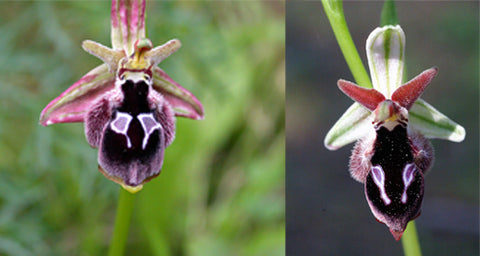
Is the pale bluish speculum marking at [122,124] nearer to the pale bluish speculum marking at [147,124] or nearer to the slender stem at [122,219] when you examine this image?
the pale bluish speculum marking at [147,124]

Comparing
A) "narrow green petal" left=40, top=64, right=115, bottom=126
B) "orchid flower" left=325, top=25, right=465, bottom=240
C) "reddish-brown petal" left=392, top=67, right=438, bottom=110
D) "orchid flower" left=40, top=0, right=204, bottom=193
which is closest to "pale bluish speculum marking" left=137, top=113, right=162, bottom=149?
"orchid flower" left=40, top=0, right=204, bottom=193

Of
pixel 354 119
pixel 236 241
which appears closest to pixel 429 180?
pixel 236 241

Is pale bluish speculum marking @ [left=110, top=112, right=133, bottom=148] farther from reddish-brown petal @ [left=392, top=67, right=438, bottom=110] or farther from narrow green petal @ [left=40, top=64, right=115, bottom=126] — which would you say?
reddish-brown petal @ [left=392, top=67, right=438, bottom=110]

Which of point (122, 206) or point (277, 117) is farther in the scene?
point (277, 117)

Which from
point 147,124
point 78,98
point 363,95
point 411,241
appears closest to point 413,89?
point 363,95

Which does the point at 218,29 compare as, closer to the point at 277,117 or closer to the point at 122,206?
the point at 277,117

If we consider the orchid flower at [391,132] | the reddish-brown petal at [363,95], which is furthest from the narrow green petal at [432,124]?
the reddish-brown petal at [363,95]
